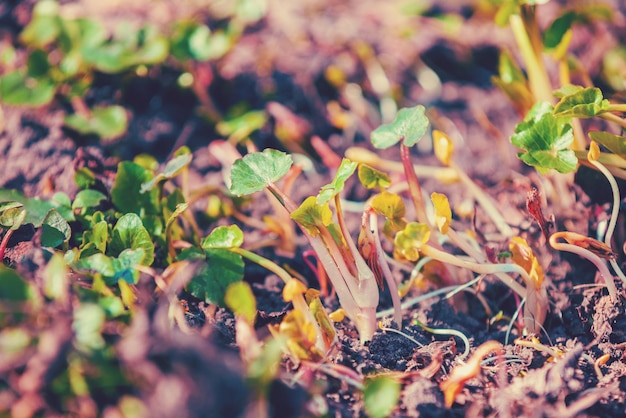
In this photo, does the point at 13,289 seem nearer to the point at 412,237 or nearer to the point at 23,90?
the point at 412,237

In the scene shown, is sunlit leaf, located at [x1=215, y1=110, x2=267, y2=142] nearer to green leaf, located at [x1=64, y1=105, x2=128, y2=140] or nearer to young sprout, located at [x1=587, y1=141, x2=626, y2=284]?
green leaf, located at [x1=64, y1=105, x2=128, y2=140]

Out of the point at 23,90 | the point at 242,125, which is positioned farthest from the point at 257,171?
the point at 23,90

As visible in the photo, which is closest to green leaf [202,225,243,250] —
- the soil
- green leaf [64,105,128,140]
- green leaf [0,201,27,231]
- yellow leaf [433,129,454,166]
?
the soil

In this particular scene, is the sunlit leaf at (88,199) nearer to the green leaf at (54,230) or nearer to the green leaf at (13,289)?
the green leaf at (54,230)

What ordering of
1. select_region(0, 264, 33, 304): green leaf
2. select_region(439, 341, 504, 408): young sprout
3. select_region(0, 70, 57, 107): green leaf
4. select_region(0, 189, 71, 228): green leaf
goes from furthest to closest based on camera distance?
select_region(0, 70, 57, 107): green leaf
select_region(0, 189, 71, 228): green leaf
select_region(439, 341, 504, 408): young sprout
select_region(0, 264, 33, 304): green leaf

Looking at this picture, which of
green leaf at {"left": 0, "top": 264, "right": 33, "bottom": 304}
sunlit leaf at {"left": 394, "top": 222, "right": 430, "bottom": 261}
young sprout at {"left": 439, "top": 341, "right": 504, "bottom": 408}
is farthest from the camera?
sunlit leaf at {"left": 394, "top": 222, "right": 430, "bottom": 261}

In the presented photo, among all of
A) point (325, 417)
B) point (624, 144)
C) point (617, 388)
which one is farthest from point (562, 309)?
point (325, 417)
